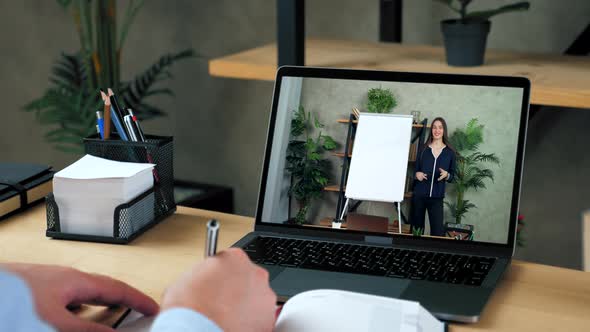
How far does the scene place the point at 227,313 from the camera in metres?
0.74

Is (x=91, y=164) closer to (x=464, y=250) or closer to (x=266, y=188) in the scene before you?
(x=266, y=188)

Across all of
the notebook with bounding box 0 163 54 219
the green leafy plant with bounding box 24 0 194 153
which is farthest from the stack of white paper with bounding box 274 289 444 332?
the green leafy plant with bounding box 24 0 194 153

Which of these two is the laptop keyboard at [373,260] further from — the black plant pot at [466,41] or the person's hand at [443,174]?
the black plant pot at [466,41]

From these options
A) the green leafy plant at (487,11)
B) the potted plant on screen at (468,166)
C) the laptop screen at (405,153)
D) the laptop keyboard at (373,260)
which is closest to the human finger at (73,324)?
the laptop keyboard at (373,260)

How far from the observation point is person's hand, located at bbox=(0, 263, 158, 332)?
2.71 ft

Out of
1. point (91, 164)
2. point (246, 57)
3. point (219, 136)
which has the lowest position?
point (219, 136)

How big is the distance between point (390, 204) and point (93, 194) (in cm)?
41

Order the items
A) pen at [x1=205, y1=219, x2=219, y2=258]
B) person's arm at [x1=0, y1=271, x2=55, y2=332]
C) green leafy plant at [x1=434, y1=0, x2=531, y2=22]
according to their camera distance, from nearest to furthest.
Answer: person's arm at [x1=0, y1=271, x2=55, y2=332], pen at [x1=205, y1=219, x2=219, y2=258], green leafy plant at [x1=434, y1=0, x2=531, y2=22]

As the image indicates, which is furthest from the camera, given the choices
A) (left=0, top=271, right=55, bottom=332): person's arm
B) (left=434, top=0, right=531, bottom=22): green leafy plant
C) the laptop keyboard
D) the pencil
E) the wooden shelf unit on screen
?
(left=434, top=0, right=531, bottom=22): green leafy plant

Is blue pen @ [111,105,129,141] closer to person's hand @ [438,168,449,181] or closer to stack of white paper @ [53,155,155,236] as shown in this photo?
stack of white paper @ [53,155,155,236]

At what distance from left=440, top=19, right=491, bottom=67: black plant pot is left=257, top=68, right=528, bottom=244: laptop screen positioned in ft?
2.63

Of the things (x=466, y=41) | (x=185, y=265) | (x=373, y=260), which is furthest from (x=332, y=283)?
(x=466, y=41)

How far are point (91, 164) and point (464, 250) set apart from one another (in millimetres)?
549

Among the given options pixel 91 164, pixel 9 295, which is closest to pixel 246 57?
pixel 91 164
